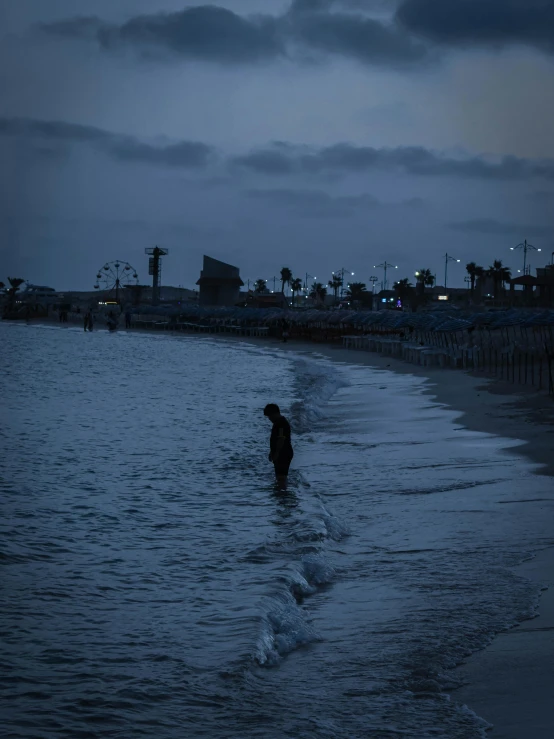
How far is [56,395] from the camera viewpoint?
32156mm

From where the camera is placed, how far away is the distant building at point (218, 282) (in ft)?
540

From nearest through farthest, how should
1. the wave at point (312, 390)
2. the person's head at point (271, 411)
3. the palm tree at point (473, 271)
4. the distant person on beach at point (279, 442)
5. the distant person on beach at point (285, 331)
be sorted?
the person's head at point (271, 411) < the distant person on beach at point (279, 442) < the wave at point (312, 390) < the distant person on beach at point (285, 331) < the palm tree at point (473, 271)

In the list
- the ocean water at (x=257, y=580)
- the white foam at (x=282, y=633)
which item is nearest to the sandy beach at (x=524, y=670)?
the ocean water at (x=257, y=580)

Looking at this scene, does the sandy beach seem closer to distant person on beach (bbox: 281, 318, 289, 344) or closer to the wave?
the wave

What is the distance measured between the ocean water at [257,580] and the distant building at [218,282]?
146106 millimetres

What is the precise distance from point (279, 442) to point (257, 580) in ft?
14.7

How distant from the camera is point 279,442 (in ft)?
41.9

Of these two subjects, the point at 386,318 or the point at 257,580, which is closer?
the point at 257,580

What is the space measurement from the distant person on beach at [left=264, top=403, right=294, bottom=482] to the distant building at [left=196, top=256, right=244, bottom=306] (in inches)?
5993

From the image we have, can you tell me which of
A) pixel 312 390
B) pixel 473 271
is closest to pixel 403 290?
pixel 473 271

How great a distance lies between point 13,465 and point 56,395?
16.6m

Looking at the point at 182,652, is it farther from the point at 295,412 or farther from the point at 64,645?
the point at 295,412

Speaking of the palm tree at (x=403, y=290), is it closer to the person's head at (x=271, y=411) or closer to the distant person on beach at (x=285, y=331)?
the distant person on beach at (x=285, y=331)

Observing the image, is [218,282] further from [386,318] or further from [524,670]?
[524,670]
